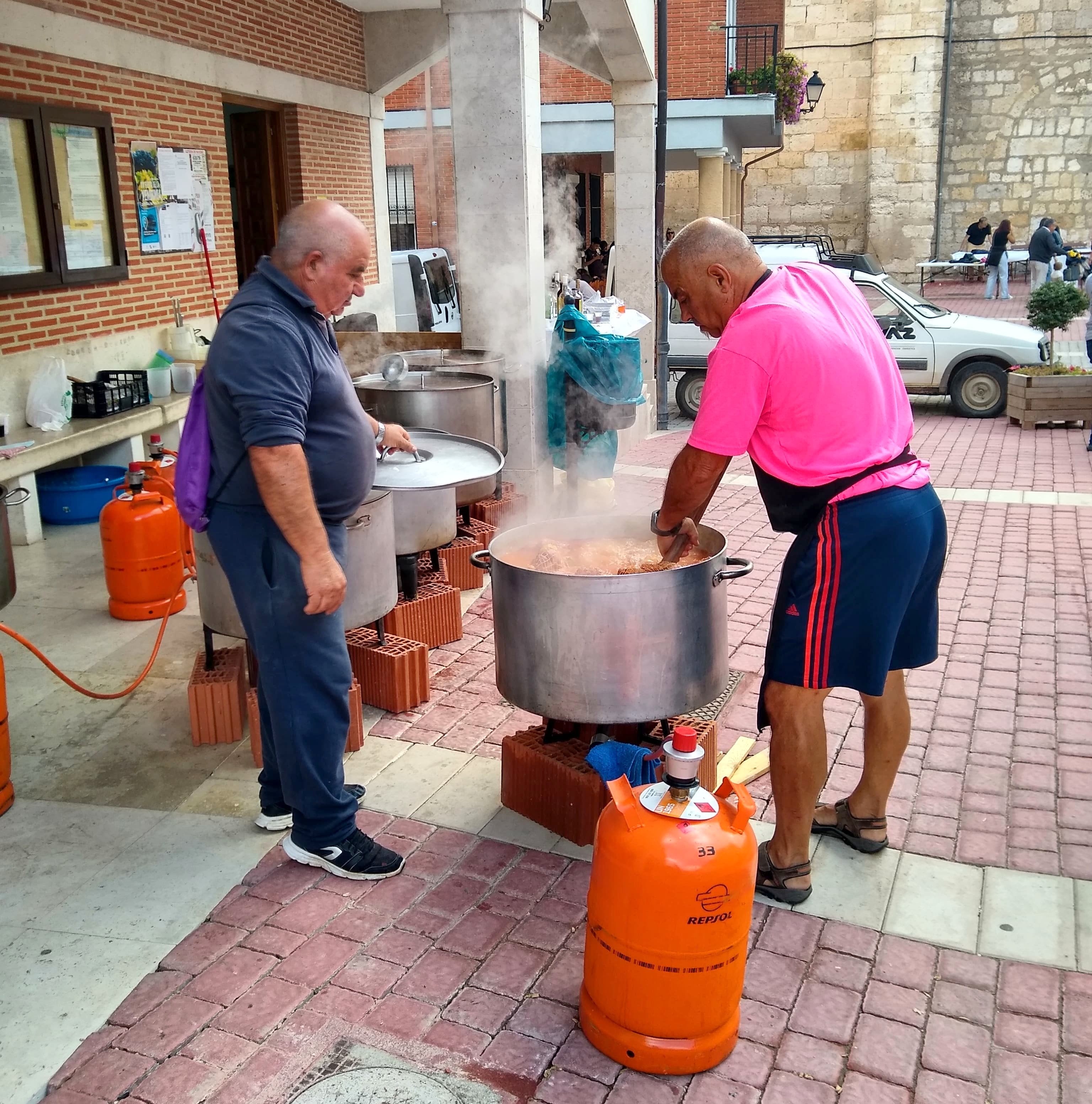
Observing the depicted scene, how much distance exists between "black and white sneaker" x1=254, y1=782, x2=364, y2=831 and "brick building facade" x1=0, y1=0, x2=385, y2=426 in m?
4.95

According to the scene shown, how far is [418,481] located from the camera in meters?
4.53

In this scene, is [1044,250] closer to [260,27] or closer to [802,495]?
[260,27]

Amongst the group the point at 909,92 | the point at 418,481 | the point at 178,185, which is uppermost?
the point at 909,92

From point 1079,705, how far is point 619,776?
303 cm

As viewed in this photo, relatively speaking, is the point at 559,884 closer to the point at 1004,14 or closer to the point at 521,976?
the point at 521,976

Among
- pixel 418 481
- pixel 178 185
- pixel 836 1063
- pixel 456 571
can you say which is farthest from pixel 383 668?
pixel 178 185

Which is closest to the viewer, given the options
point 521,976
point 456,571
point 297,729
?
point 521,976

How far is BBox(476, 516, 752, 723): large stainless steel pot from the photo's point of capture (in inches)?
129

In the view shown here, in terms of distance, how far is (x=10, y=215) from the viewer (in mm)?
7594

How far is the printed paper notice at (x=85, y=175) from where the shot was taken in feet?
27.0

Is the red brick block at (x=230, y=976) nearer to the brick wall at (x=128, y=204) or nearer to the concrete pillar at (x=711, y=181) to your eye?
the brick wall at (x=128, y=204)

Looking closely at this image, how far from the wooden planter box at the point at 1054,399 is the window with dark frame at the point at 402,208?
515 inches

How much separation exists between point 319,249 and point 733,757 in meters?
2.48

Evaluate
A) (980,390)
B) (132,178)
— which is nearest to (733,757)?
(132,178)
